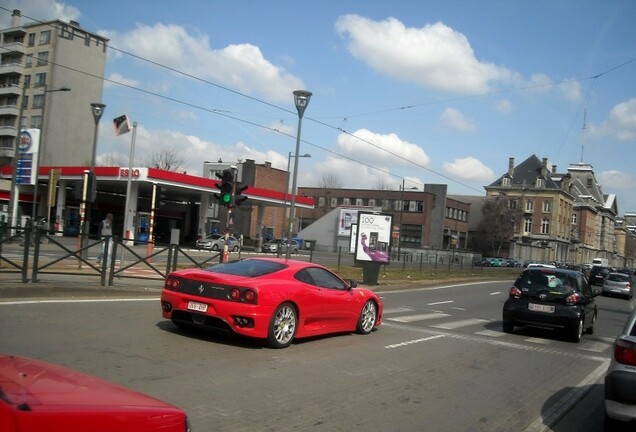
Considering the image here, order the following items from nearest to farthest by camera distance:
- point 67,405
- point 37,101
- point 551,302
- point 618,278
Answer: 1. point 67,405
2. point 551,302
3. point 618,278
4. point 37,101

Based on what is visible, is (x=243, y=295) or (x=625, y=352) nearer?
(x=625, y=352)

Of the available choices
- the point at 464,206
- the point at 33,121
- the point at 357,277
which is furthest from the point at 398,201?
the point at 357,277

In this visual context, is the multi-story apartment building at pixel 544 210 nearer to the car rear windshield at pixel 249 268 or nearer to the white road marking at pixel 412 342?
the white road marking at pixel 412 342

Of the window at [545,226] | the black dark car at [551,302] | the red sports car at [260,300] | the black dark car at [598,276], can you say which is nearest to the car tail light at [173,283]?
the red sports car at [260,300]

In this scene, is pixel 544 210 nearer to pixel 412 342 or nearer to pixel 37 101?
pixel 37 101

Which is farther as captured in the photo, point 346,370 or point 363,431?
point 346,370

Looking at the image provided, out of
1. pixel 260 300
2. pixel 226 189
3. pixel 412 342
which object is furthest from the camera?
pixel 226 189

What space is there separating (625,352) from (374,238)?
20767 millimetres

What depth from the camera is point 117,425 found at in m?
2.43

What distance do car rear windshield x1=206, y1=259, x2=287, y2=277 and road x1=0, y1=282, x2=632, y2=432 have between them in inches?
42.7

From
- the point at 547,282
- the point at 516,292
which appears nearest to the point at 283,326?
the point at 516,292

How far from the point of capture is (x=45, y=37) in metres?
Answer: 72.4

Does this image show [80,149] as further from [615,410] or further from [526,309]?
[615,410]

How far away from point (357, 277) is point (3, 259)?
17.0 m
